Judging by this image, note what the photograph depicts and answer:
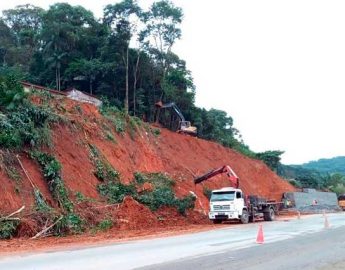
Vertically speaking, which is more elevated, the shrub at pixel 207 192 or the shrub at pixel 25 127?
the shrub at pixel 25 127

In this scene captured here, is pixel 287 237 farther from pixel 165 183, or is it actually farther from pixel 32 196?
pixel 165 183

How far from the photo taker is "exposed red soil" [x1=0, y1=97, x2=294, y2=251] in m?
24.3

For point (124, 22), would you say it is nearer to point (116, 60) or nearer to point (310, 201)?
point (116, 60)

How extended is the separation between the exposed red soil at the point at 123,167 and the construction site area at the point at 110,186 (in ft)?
0.19

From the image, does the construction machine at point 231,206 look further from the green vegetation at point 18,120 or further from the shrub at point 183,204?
the green vegetation at point 18,120

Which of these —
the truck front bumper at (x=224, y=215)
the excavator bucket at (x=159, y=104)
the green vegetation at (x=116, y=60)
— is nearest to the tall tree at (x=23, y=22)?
the green vegetation at (x=116, y=60)

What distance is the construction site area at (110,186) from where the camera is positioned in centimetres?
2235

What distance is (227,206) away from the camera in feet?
101

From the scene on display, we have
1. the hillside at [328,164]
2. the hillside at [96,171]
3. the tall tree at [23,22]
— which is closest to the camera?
the hillside at [96,171]

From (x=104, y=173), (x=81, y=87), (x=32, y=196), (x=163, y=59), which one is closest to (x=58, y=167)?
(x=32, y=196)

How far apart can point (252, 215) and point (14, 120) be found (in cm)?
1702

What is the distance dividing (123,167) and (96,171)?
412 cm

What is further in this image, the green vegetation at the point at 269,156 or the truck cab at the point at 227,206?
the green vegetation at the point at 269,156

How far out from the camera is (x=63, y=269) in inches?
436
